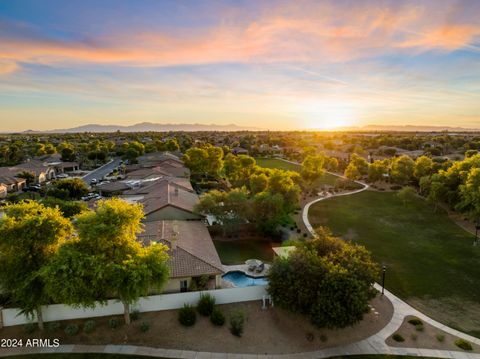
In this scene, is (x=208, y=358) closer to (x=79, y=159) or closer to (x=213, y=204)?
(x=213, y=204)

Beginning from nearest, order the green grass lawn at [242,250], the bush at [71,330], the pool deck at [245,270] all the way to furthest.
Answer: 1. the bush at [71,330]
2. the pool deck at [245,270]
3. the green grass lawn at [242,250]

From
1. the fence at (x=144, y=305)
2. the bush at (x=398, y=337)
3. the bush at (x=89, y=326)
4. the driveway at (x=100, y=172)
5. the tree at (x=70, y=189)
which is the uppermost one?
the tree at (x=70, y=189)

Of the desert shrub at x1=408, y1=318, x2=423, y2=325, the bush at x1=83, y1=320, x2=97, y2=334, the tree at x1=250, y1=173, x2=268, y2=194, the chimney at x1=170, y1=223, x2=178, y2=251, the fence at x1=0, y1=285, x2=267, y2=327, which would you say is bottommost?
the desert shrub at x1=408, y1=318, x2=423, y2=325

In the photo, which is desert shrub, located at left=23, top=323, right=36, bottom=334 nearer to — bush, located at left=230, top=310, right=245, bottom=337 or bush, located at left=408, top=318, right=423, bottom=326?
bush, located at left=230, top=310, right=245, bottom=337

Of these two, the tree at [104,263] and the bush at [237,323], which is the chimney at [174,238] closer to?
the tree at [104,263]

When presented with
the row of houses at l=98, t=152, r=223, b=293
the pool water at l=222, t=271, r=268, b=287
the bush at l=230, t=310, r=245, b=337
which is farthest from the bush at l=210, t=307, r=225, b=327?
the pool water at l=222, t=271, r=268, b=287

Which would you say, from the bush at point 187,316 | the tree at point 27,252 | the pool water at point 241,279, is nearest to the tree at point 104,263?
the tree at point 27,252

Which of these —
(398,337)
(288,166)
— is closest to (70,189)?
(398,337)
